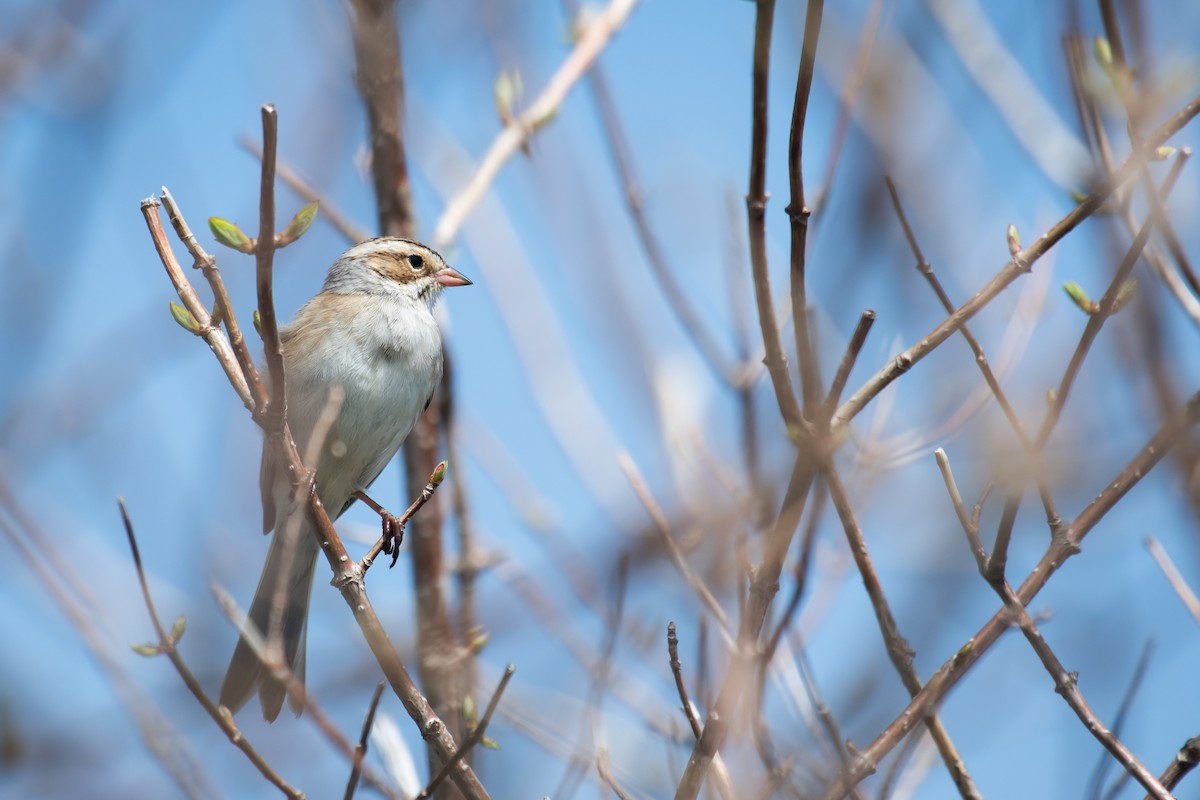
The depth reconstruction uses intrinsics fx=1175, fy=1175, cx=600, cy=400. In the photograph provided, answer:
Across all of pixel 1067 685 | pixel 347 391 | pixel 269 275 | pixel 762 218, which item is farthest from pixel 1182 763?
pixel 347 391

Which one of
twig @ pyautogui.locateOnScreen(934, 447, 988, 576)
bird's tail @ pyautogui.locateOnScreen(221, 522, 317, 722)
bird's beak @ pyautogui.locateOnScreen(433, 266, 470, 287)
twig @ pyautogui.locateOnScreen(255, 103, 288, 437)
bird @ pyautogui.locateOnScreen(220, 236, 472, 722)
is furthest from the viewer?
bird's beak @ pyautogui.locateOnScreen(433, 266, 470, 287)

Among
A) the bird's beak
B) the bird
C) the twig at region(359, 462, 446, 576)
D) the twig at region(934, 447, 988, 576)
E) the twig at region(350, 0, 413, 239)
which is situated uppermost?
the twig at region(350, 0, 413, 239)

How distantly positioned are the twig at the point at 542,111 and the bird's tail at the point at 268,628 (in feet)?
5.30

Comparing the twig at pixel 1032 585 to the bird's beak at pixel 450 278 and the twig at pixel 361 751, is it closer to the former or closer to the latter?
the twig at pixel 361 751

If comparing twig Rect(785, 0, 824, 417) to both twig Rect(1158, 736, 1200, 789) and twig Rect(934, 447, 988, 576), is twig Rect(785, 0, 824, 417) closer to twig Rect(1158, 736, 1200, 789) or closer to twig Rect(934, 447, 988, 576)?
twig Rect(934, 447, 988, 576)

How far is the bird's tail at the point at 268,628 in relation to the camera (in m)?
4.30

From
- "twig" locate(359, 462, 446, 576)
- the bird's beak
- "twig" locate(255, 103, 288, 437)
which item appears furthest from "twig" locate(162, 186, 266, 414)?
the bird's beak

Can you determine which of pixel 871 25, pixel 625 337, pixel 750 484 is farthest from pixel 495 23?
pixel 750 484

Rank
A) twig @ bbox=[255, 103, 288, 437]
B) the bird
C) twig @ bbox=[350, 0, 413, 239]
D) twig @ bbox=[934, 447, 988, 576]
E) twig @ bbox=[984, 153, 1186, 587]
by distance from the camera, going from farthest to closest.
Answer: the bird < twig @ bbox=[350, 0, 413, 239] < twig @ bbox=[934, 447, 988, 576] < twig @ bbox=[984, 153, 1186, 587] < twig @ bbox=[255, 103, 288, 437]

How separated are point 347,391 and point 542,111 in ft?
4.96

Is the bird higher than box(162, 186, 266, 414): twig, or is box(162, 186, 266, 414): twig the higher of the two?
the bird

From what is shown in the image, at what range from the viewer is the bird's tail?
4305 mm

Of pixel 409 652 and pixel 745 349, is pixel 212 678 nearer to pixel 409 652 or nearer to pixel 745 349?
pixel 409 652

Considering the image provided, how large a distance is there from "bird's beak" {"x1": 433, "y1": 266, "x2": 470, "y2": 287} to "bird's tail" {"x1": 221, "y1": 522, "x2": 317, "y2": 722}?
4.89 ft
